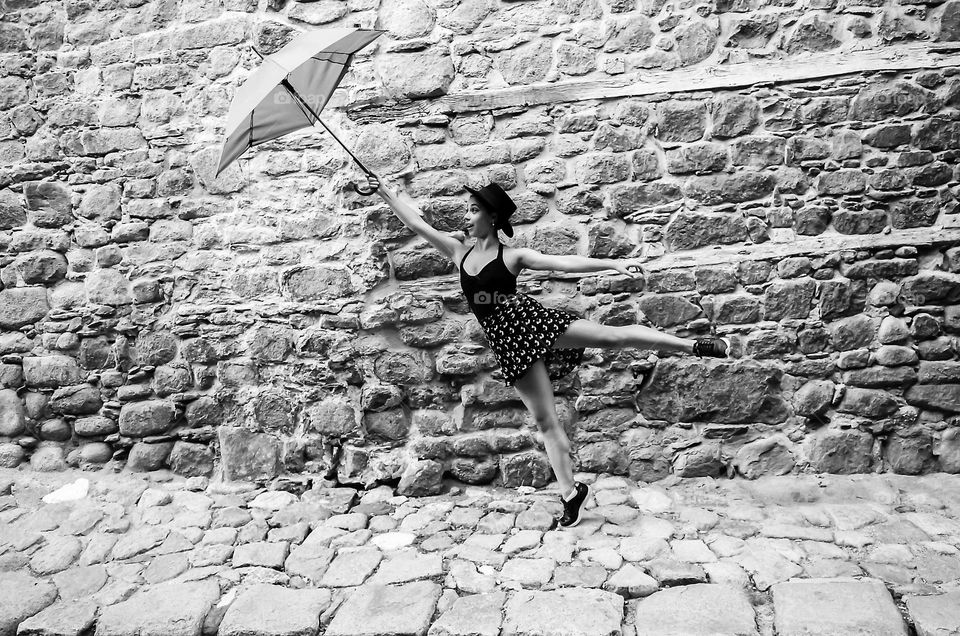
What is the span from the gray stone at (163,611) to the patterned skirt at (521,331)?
1.66m

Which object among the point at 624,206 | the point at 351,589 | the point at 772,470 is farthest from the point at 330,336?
the point at 772,470

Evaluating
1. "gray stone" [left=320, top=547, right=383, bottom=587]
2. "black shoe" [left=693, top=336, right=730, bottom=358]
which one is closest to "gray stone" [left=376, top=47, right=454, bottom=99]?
"black shoe" [left=693, top=336, right=730, bottom=358]

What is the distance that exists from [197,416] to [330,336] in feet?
3.28

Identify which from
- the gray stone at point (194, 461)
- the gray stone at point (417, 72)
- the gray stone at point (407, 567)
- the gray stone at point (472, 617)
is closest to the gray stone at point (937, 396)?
the gray stone at point (472, 617)

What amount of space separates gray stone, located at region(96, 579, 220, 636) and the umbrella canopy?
6.15 feet

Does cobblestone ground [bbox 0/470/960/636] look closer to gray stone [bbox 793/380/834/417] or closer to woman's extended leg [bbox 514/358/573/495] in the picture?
woman's extended leg [bbox 514/358/573/495]

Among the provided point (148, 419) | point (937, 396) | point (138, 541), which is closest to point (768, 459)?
point (937, 396)

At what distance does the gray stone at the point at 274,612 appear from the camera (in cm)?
261

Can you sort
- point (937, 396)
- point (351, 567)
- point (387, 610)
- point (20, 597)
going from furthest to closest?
point (937, 396) → point (351, 567) → point (20, 597) → point (387, 610)

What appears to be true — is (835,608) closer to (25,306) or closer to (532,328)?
(532,328)

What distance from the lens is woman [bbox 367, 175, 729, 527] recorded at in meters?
3.25

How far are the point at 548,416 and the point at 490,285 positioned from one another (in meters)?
0.72

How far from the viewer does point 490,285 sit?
3.30 meters

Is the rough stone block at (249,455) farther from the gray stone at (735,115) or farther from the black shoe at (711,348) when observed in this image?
the gray stone at (735,115)
